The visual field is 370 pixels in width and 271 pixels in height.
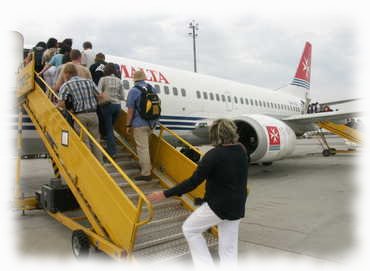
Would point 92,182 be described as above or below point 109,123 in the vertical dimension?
below

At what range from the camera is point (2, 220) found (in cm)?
501

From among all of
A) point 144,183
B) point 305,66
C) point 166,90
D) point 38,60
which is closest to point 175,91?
point 166,90

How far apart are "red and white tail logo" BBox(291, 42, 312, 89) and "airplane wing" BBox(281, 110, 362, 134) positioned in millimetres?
7677

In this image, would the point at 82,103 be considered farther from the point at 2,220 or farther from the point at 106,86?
the point at 2,220

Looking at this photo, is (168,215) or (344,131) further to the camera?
(344,131)

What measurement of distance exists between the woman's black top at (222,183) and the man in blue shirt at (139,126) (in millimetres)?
1876

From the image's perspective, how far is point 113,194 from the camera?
350 centimetres

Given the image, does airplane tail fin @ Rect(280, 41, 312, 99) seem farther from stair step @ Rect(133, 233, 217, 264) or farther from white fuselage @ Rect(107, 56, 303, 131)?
stair step @ Rect(133, 233, 217, 264)

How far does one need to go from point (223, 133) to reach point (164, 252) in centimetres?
149

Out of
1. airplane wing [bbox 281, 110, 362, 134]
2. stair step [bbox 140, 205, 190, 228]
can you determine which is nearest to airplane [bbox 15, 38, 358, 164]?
airplane wing [bbox 281, 110, 362, 134]

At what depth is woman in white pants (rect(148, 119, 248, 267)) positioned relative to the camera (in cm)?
291

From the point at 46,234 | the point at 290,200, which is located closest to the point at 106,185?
the point at 46,234

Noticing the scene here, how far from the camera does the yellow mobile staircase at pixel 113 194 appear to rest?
11.2 feet

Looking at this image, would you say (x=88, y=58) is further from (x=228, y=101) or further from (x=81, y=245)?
(x=228, y=101)
